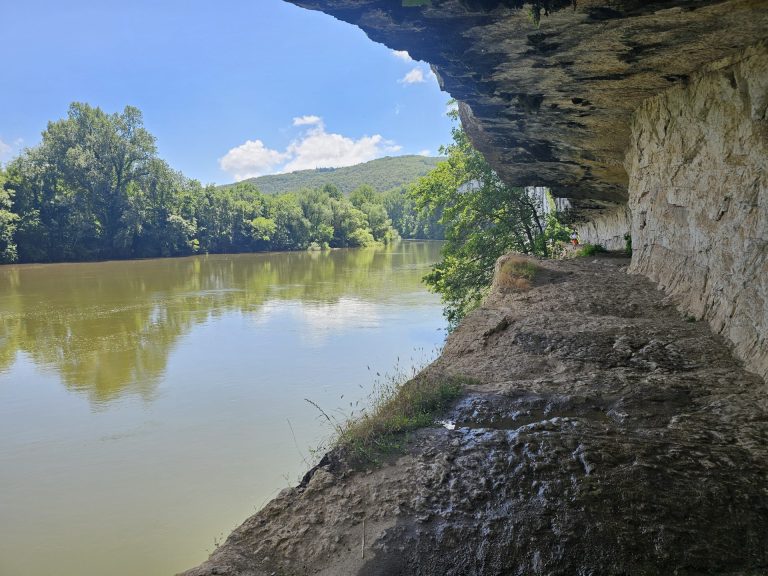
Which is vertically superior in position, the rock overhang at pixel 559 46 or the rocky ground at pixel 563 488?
the rock overhang at pixel 559 46

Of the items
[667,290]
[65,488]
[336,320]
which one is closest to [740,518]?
[667,290]

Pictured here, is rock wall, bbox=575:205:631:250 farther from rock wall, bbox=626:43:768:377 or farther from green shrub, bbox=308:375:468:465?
green shrub, bbox=308:375:468:465

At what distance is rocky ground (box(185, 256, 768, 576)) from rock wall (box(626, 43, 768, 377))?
0.50 meters

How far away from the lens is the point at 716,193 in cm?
564

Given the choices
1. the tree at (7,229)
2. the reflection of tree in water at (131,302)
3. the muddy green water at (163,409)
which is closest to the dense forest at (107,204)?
the tree at (7,229)

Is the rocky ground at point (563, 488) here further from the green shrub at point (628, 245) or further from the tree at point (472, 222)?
the tree at point (472, 222)

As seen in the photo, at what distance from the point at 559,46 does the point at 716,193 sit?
2378mm

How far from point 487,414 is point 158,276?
3832 centimetres

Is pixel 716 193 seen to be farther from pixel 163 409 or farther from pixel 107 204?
pixel 107 204

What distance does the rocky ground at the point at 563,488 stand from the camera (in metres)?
2.95

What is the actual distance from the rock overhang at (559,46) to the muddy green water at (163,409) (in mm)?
5661

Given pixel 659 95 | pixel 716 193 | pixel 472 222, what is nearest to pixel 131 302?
pixel 472 222

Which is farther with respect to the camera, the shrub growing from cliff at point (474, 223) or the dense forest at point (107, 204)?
the dense forest at point (107, 204)

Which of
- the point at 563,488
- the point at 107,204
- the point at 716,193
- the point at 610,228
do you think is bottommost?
the point at 563,488
